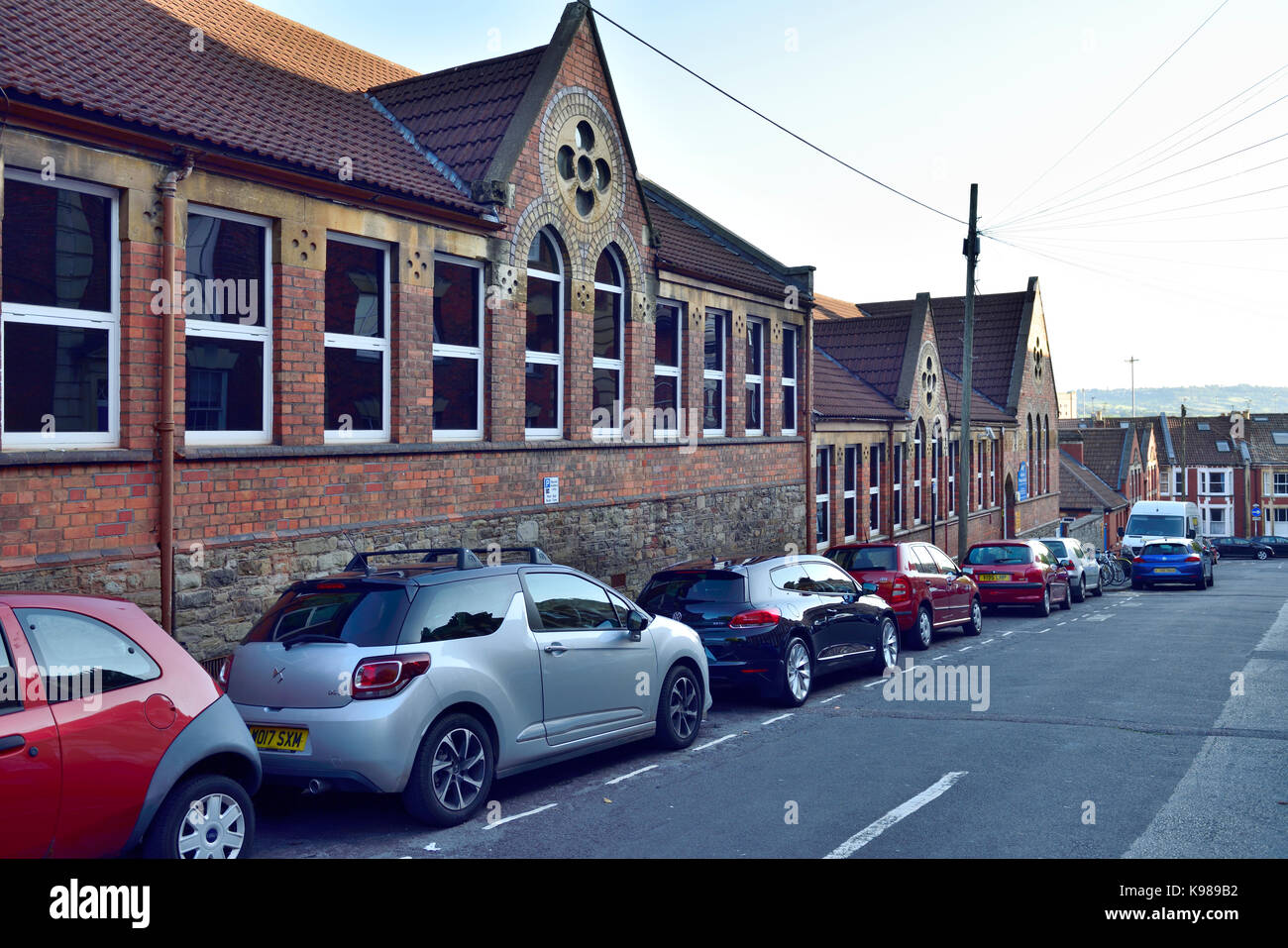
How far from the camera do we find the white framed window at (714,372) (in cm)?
1906

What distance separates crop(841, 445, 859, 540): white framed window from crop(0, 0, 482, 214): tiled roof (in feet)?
47.9

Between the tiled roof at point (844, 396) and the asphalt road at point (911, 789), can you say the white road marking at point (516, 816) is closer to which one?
the asphalt road at point (911, 789)

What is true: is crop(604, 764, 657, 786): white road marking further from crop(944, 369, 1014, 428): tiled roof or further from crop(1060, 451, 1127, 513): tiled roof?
crop(1060, 451, 1127, 513): tiled roof

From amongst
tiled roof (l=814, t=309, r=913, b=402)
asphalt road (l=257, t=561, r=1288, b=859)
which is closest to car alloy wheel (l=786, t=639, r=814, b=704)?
asphalt road (l=257, t=561, r=1288, b=859)

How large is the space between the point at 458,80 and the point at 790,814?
12.0m

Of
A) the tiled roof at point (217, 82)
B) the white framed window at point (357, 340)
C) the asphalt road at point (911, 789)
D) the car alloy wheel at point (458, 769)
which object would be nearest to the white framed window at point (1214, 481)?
the asphalt road at point (911, 789)

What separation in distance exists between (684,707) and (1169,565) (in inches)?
1080

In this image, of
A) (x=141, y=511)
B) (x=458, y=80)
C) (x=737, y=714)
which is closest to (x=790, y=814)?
(x=737, y=714)

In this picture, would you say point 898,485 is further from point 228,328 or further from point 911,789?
point 911,789

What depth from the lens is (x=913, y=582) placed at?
52.0ft

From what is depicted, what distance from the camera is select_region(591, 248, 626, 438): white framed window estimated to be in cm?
1605

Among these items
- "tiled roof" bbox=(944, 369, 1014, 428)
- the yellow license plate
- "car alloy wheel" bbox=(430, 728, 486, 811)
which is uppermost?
"tiled roof" bbox=(944, 369, 1014, 428)

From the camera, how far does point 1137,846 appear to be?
6.09 metres
